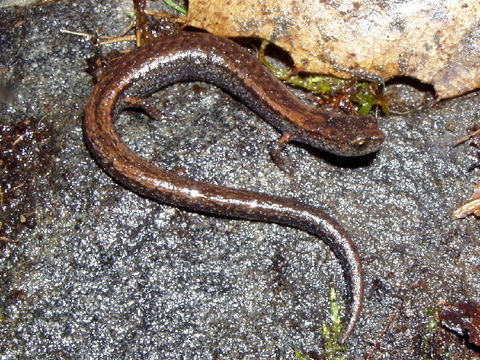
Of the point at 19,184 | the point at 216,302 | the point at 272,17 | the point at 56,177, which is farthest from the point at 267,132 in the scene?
the point at 19,184

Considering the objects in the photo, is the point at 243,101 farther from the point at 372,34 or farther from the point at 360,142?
the point at 372,34

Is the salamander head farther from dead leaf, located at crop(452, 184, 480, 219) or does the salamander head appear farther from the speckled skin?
dead leaf, located at crop(452, 184, 480, 219)

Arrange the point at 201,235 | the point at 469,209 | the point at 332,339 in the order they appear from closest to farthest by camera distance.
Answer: the point at 332,339, the point at 201,235, the point at 469,209

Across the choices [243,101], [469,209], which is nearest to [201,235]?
[243,101]

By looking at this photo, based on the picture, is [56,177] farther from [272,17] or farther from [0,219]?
[272,17]

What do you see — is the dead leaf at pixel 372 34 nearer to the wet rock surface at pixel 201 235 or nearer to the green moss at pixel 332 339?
the wet rock surface at pixel 201 235
